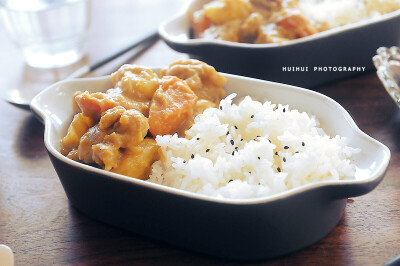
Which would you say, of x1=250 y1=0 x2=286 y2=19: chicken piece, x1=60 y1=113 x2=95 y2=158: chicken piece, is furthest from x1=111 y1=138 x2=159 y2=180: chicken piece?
x1=250 y1=0 x2=286 y2=19: chicken piece

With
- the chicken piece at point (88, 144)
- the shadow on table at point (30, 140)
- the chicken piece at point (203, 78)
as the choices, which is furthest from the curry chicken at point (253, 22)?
the chicken piece at point (88, 144)

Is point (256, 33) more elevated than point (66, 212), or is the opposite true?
point (256, 33)

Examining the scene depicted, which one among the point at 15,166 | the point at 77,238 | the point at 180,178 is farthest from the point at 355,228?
the point at 15,166

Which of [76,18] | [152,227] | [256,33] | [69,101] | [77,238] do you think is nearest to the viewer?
[152,227]

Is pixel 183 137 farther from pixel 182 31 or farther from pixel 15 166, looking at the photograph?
pixel 182 31

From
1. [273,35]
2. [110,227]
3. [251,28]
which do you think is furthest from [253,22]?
[110,227]

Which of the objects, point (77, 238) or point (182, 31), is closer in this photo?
point (77, 238)

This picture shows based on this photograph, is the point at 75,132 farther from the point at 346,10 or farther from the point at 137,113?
the point at 346,10

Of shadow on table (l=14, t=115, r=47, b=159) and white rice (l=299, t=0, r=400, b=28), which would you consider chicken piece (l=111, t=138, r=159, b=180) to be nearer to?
shadow on table (l=14, t=115, r=47, b=159)
